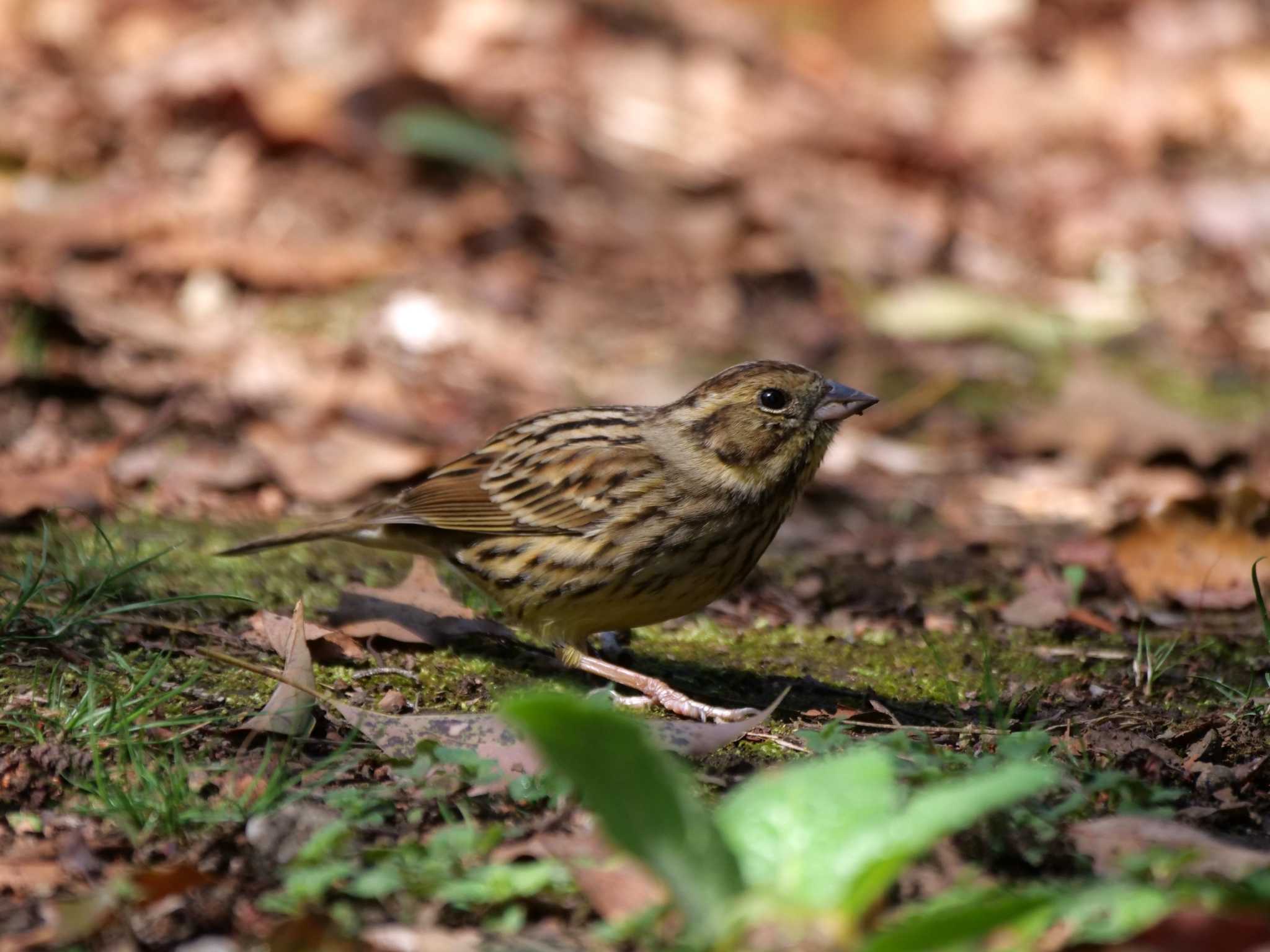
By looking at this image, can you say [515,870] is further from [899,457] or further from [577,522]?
[899,457]

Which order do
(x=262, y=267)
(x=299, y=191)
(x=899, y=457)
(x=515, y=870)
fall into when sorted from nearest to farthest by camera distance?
1. (x=515, y=870)
2. (x=899, y=457)
3. (x=262, y=267)
4. (x=299, y=191)

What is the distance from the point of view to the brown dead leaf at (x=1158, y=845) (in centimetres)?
297

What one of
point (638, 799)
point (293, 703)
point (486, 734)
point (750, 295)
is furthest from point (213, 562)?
point (750, 295)

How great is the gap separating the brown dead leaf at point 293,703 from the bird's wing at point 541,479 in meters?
1.06

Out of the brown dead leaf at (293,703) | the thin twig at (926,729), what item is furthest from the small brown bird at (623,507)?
the brown dead leaf at (293,703)

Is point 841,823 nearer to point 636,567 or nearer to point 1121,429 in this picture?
point 636,567

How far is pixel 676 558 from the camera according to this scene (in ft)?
15.9

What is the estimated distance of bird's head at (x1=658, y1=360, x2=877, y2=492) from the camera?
5.12 meters

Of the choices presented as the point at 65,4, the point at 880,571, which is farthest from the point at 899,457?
the point at 65,4

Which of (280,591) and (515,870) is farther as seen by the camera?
(280,591)

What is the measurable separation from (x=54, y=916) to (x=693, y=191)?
899 cm

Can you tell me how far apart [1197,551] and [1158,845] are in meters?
3.31

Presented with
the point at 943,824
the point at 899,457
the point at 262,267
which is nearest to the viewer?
the point at 943,824

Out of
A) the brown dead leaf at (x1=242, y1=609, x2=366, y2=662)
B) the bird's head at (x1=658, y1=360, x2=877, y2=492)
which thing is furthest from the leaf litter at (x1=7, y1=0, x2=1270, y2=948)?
the bird's head at (x1=658, y1=360, x2=877, y2=492)
